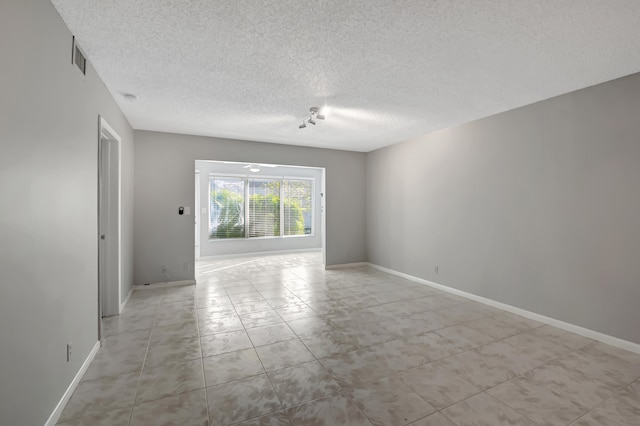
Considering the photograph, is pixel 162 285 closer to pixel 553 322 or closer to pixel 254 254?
pixel 254 254

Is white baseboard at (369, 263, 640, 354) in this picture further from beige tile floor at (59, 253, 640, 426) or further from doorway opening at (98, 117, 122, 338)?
doorway opening at (98, 117, 122, 338)

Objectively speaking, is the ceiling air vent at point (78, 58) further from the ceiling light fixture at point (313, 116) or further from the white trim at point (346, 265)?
the white trim at point (346, 265)

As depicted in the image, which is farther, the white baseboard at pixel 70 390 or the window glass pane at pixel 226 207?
the window glass pane at pixel 226 207

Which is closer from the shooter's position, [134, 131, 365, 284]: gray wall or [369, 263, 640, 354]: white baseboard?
[369, 263, 640, 354]: white baseboard

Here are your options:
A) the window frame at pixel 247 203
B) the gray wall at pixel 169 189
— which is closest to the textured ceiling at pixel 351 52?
the gray wall at pixel 169 189

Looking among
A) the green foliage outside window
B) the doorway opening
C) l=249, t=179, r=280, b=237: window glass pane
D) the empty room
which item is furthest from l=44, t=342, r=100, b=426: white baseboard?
l=249, t=179, r=280, b=237: window glass pane

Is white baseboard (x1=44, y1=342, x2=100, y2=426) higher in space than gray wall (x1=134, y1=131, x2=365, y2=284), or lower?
lower

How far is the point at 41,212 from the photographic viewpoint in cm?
164

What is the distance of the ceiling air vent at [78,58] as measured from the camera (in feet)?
6.92

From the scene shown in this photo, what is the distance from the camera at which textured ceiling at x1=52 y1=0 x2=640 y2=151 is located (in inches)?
71.7

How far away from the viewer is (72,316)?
208 cm

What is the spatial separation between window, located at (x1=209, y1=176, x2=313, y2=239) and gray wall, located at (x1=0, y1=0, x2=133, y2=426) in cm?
519

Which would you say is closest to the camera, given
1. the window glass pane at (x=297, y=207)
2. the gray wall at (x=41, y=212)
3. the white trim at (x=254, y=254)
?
the gray wall at (x=41, y=212)

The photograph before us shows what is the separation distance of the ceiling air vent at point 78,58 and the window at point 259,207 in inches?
204
